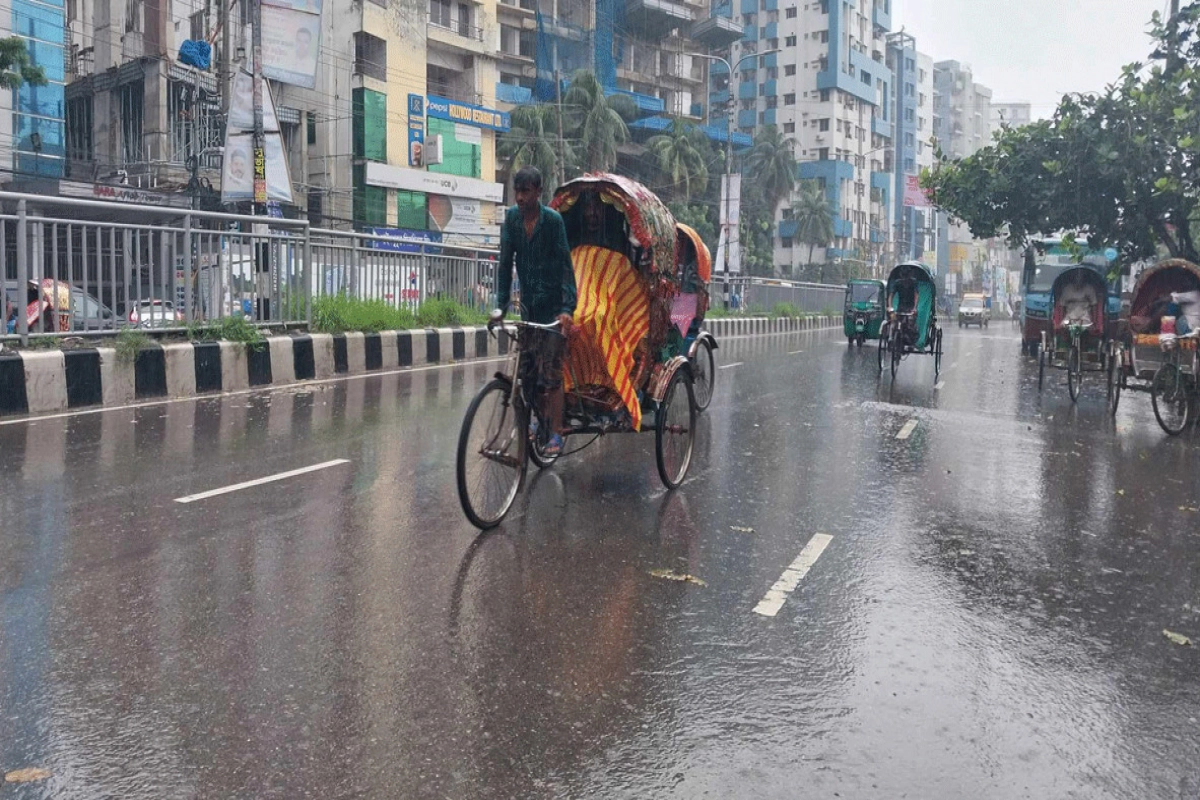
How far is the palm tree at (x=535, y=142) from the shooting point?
177ft

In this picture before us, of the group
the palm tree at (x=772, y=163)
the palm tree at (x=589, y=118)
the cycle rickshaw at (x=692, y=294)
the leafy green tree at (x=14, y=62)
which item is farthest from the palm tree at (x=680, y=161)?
the cycle rickshaw at (x=692, y=294)

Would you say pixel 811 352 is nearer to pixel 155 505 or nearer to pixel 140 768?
pixel 155 505

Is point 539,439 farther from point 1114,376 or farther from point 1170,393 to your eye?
point 1114,376

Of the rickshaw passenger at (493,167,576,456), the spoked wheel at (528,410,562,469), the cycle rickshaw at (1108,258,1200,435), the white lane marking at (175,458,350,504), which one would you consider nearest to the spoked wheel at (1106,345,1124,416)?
the cycle rickshaw at (1108,258,1200,435)

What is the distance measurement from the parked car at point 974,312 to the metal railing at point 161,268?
5581 centimetres

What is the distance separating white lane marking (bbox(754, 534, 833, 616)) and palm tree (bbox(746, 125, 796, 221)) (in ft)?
263

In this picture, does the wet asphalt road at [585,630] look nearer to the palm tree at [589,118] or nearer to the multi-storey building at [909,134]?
the palm tree at [589,118]

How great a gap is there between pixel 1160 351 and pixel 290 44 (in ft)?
51.1

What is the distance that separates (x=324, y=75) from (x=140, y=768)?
50.3 meters

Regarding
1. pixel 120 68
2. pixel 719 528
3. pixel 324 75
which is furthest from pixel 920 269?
pixel 324 75

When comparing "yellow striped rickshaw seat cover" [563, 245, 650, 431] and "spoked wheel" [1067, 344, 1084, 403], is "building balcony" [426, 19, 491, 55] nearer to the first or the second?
"spoked wheel" [1067, 344, 1084, 403]

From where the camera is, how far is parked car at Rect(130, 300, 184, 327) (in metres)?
11.6

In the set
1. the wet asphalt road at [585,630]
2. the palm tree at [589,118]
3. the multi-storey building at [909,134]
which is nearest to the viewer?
the wet asphalt road at [585,630]

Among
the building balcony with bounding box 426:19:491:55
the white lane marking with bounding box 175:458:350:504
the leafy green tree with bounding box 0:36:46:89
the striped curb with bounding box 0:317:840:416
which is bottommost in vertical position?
the white lane marking with bounding box 175:458:350:504
